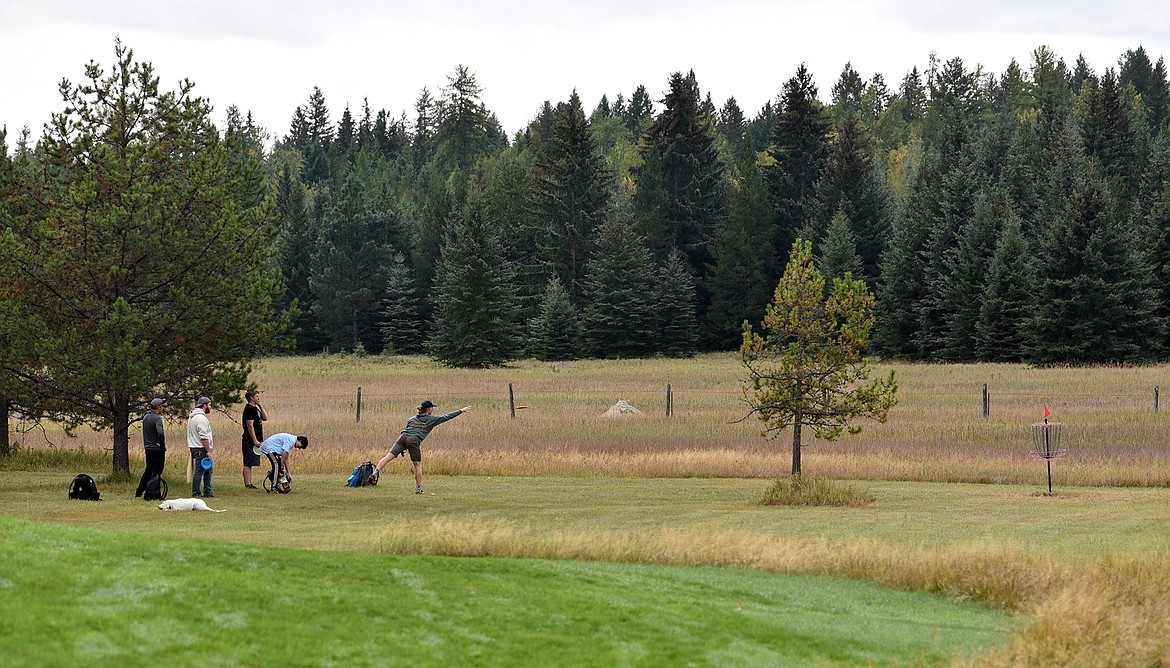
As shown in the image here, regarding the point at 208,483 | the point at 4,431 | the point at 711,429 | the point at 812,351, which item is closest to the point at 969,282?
the point at 711,429

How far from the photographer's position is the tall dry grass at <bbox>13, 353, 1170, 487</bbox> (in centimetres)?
3114

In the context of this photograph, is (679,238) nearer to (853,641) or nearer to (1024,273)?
(1024,273)

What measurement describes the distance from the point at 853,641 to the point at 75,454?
2418 cm

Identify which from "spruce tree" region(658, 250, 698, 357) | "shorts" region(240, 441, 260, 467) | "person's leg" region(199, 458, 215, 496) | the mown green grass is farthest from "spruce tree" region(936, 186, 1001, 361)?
the mown green grass

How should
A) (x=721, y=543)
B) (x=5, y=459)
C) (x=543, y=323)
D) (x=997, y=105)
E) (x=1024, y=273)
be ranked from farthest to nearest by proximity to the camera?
(x=997, y=105)
(x=543, y=323)
(x=1024, y=273)
(x=5, y=459)
(x=721, y=543)

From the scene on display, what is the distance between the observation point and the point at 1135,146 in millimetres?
103500

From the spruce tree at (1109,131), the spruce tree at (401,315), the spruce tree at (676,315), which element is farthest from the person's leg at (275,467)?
the spruce tree at (1109,131)

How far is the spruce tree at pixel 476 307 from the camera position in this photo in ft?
272

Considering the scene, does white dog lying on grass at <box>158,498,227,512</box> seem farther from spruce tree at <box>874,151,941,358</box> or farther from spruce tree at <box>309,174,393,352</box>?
spruce tree at <box>309,174,393,352</box>

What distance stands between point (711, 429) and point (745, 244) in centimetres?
5742

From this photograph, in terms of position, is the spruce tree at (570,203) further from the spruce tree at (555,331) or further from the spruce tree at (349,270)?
the spruce tree at (349,270)

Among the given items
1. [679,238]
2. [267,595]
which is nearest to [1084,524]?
[267,595]

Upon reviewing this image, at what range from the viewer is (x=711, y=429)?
40.1m

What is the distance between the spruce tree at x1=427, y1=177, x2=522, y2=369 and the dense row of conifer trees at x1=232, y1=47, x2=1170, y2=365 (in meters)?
0.15
